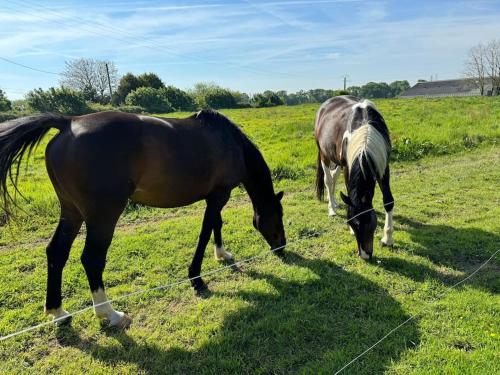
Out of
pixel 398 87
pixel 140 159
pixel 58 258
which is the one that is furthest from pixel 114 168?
pixel 398 87

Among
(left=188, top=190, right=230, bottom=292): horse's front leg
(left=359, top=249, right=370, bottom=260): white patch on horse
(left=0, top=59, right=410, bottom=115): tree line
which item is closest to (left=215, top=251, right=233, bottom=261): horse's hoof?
(left=188, top=190, right=230, bottom=292): horse's front leg

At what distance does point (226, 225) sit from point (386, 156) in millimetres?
2687

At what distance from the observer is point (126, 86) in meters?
52.4

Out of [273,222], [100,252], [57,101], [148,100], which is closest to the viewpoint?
[100,252]

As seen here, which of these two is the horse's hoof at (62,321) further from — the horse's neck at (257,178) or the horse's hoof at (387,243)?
the horse's hoof at (387,243)

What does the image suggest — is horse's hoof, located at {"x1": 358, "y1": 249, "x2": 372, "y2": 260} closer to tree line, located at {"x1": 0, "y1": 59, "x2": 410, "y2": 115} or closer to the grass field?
the grass field

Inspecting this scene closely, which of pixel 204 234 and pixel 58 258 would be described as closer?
pixel 58 258

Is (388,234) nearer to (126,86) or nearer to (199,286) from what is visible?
(199,286)

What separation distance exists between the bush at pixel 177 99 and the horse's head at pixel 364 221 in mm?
45811

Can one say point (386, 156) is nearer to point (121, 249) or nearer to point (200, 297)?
point (200, 297)

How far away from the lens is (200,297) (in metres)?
3.96

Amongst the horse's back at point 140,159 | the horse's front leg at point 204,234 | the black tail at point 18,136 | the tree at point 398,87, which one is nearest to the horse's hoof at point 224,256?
the horse's front leg at point 204,234

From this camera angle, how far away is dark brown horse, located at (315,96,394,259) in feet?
14.6

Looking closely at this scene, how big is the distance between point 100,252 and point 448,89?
86.5 meters
